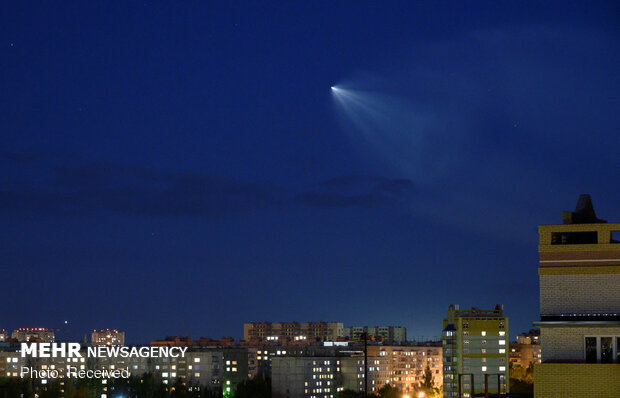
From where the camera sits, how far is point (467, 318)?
7981cm

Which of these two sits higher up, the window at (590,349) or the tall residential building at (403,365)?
the window at (590,349)

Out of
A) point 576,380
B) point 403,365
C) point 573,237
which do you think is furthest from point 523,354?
point 576,380

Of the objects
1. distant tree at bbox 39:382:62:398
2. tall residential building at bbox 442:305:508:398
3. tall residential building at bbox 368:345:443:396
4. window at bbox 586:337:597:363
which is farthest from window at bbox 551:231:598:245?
tall residential building at bbox 368:345:443:396

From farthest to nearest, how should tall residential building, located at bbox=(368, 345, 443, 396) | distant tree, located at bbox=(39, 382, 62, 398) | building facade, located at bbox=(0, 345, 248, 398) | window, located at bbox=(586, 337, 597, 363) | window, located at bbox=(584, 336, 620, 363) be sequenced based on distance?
tall residential building, located at bbox=(368, 345, 443, 396) → building facade, located at bbox=(0, 345, 248, 398) → distant tree, located at bbox=(39, 382, 62, 398) → window, located at bbox=(586, 337, 597, 363) → window, located at bbox=(584, 336, 620, 363)

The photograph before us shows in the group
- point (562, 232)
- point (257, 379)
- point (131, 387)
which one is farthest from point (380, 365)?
point (562, 232)

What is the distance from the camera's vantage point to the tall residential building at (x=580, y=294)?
1755cm

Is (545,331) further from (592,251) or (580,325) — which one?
(592,251)

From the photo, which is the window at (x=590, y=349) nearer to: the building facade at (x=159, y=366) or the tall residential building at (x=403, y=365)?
the building facade at (x=159, y=366)

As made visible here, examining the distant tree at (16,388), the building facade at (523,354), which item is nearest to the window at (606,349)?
the distant tree at (16,388)

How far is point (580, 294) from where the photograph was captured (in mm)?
18078

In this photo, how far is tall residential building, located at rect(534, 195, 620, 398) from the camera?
17.5 meters

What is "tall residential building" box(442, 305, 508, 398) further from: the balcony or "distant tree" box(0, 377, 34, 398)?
the balcony

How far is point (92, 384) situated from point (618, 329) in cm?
8269

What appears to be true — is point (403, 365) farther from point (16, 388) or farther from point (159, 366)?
point (16, 388)
